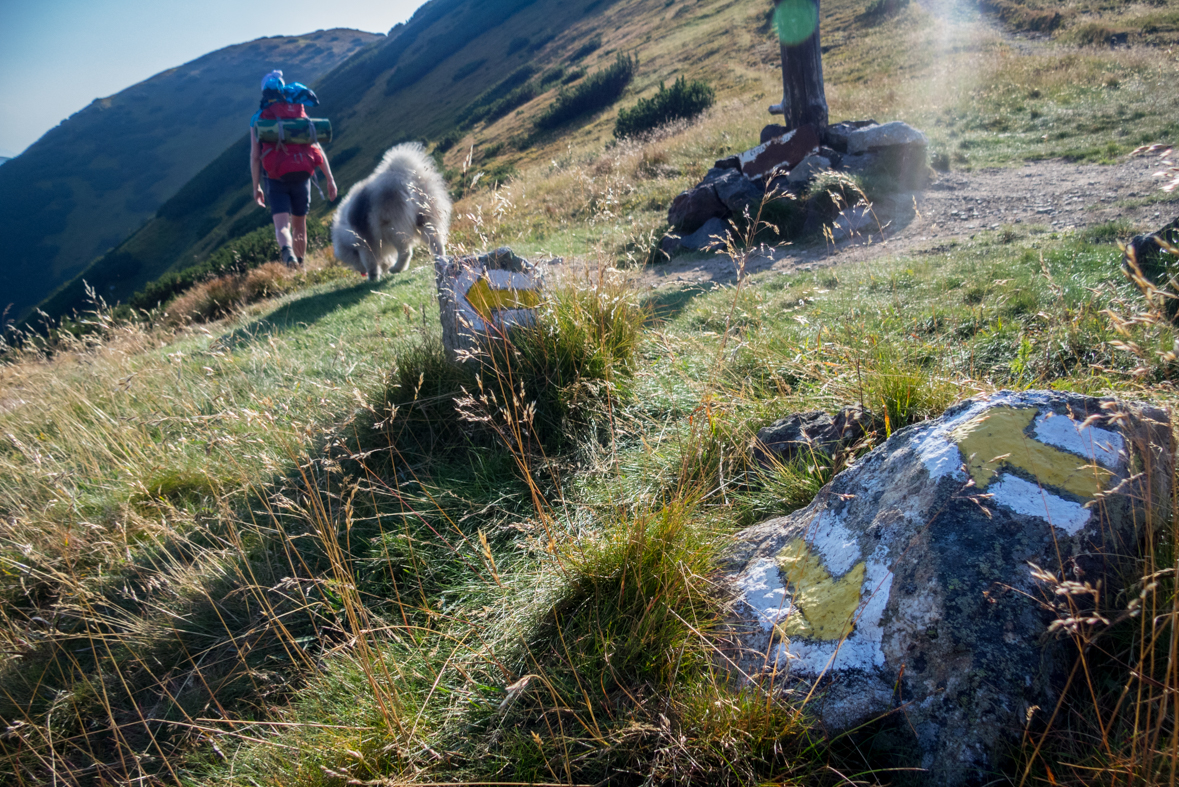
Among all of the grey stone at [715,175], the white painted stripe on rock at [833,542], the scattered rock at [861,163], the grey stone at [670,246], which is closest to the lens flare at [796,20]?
the scattered rock at [861,163]

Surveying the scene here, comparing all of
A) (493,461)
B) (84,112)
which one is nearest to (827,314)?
(493,461)

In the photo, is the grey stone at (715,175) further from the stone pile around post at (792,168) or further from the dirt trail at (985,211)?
the dirt trail at (985,211)

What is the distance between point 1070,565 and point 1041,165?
10.0 meters

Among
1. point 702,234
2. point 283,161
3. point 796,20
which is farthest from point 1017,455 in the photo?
point 283,161

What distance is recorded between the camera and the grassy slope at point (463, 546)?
1.67 metres

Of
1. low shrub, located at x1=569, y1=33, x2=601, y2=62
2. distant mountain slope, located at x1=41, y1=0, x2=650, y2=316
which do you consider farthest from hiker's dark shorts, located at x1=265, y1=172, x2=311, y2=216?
low shrub, located at x1=569, y1=33, x2=601, y2=62

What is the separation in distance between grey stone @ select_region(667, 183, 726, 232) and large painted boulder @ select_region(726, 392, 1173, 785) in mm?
6831

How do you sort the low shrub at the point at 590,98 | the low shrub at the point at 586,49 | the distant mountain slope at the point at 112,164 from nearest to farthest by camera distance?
the low shrub at the point at 590,98 → the low shrub at the point at 586,49 → the distant mountain slope at the point at 112,164

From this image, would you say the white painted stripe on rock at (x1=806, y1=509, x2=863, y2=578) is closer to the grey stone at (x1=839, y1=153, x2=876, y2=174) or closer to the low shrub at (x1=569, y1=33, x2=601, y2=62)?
the grey stone at (x1=839, y1=153, x2=876, y2=174)

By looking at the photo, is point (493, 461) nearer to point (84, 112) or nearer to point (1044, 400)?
point (1044, 400)

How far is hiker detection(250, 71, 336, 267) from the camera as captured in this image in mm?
8898

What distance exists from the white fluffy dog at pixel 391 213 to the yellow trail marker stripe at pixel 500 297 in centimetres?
423

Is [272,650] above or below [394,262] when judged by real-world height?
below

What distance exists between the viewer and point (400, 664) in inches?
79.9
